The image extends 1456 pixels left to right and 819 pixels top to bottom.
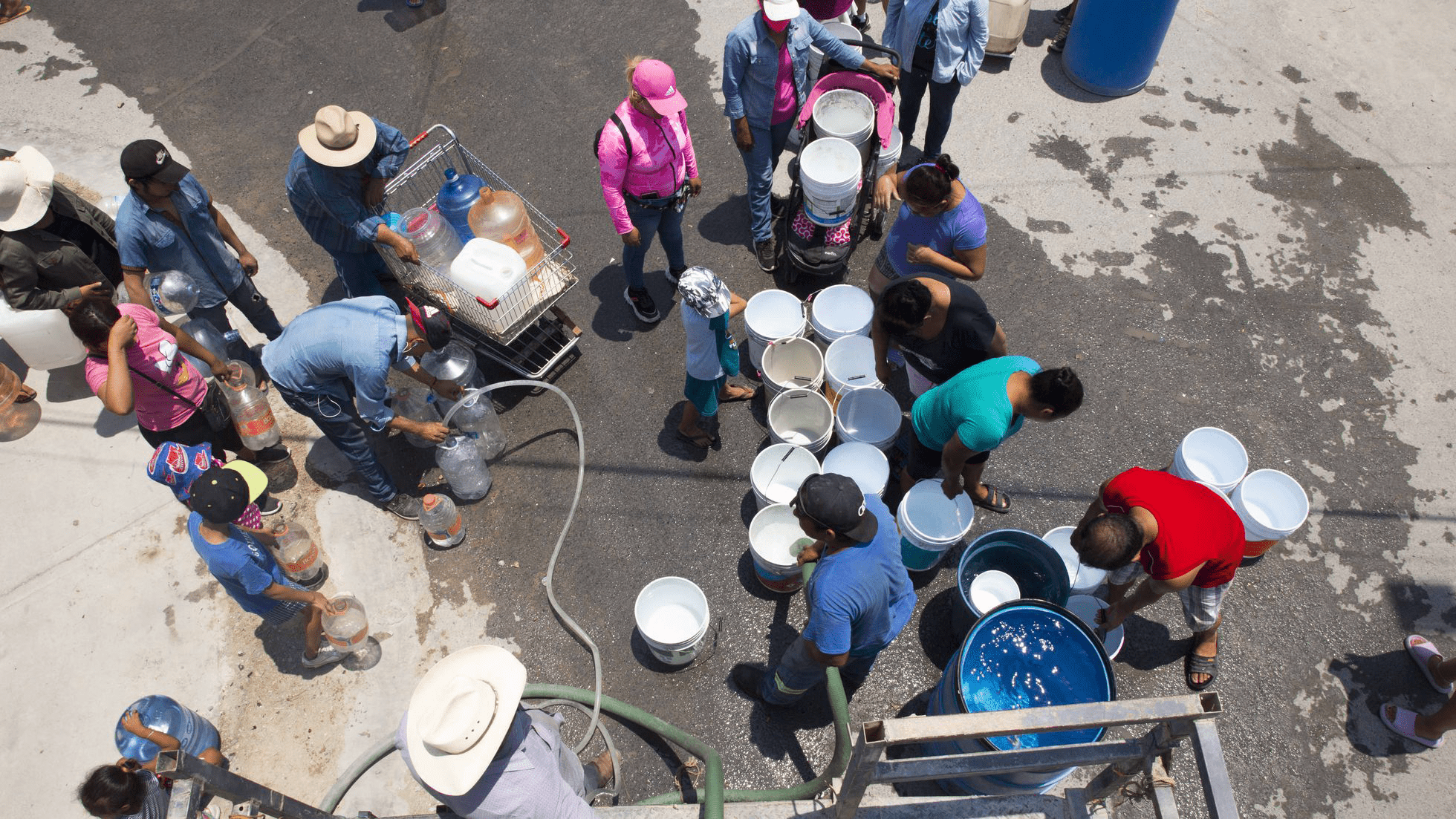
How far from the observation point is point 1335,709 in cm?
431

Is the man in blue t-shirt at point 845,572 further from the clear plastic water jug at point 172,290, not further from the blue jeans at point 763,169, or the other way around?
the clear plastic water jug at point 172,290

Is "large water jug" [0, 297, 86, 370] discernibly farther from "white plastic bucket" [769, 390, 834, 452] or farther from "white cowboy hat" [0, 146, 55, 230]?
"white plastic bucket" [769, 390, 834, 452]

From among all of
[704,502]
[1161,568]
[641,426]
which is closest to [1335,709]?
[1161,568]

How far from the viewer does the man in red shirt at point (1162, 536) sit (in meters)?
3.50

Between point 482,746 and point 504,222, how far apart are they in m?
3.61

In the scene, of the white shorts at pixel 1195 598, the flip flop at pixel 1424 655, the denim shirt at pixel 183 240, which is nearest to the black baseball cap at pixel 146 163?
the denim shirt at pixel 183 240

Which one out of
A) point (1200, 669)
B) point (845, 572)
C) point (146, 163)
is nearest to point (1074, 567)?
point (1200, 669)

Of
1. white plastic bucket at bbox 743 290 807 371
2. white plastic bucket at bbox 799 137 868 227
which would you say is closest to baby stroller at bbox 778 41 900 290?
white plastic bucket at bbox 799 137 868 227

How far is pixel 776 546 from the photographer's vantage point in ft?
15.4

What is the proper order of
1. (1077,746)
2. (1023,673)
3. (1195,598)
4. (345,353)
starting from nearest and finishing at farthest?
1. (1077,746)
2. (1023,673)
3. (1195,598)
4. (345,353)

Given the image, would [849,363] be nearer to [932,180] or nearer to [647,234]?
[932,180]

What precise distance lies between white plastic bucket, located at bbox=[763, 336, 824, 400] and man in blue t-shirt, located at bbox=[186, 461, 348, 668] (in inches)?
125

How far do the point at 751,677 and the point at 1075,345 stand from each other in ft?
11.9

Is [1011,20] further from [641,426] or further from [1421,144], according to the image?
[641,426]
